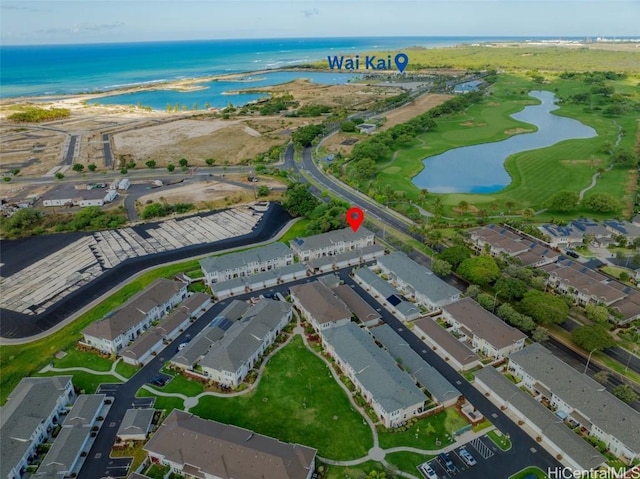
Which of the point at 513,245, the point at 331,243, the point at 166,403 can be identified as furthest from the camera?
the point at 331,243

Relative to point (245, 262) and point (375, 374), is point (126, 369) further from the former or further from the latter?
point (375, 374)

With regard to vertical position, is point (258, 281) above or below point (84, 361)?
above

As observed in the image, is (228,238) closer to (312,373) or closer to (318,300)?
(318,300)

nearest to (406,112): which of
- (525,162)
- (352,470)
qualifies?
(525,162)

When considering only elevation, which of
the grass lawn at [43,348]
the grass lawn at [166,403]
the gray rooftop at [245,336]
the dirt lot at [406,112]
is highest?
the dirt lot at [406,112]

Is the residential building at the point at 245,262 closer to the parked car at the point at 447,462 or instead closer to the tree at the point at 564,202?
the parked car at the point at 447,462

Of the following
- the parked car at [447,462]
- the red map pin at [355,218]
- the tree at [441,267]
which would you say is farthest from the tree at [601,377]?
the red map pin at [355,218]

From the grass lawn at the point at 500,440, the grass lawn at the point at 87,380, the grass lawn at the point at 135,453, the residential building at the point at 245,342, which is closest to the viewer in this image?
the grass lawn at the point at 135,453
